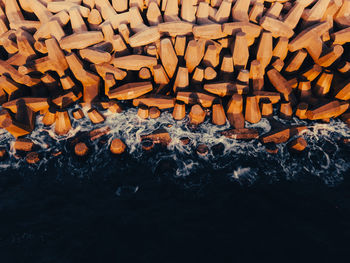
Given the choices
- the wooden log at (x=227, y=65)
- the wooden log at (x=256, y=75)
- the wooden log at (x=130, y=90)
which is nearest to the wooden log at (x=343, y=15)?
the wooden log at (x=256, y=75)

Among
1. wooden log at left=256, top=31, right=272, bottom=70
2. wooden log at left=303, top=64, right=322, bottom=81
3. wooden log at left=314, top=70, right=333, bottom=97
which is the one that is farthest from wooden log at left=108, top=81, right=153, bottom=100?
wooden log at left=314, top=70, right=333, bottom=97

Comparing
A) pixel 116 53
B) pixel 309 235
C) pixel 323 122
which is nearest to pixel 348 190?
pixel 309 235

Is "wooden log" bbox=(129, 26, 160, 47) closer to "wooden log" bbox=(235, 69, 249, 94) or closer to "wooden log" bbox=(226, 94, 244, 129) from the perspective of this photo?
"wooden log" bbox=(235, 69, 249, 94)

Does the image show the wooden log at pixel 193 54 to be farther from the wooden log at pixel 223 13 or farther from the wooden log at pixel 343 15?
the wooden log at pixel 343 15

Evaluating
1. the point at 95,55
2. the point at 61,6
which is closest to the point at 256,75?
the point at 95,55

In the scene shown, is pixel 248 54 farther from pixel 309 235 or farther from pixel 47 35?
pixel 47 35

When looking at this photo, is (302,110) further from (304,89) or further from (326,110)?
(304,89)
